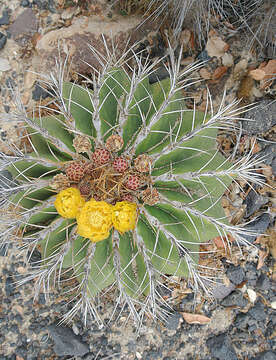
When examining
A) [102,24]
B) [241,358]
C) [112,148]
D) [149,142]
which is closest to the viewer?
[112,148]

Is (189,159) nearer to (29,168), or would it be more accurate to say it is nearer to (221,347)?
(29,168)

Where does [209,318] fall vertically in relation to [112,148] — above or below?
below

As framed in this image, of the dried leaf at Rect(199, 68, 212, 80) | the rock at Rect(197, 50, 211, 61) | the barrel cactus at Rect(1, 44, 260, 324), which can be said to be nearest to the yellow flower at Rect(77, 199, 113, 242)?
the barrel cactus at Rect(1, 44, 260, 324)

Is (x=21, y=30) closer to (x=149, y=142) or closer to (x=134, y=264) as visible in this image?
(x=149, y=142)

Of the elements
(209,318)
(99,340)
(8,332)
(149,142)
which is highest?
(149,142)

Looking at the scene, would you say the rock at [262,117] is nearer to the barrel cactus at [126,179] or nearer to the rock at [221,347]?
the barrel cactus at [126,179]

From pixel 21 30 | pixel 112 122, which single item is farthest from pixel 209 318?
pixel 21 30

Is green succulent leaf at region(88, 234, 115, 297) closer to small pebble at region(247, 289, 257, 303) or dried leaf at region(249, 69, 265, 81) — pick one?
small pebble at region(247, 289, 257, 303)

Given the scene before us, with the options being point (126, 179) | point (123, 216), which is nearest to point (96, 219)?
point (123, 216)

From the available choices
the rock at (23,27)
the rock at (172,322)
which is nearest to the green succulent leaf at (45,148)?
the rock at (23,27)
